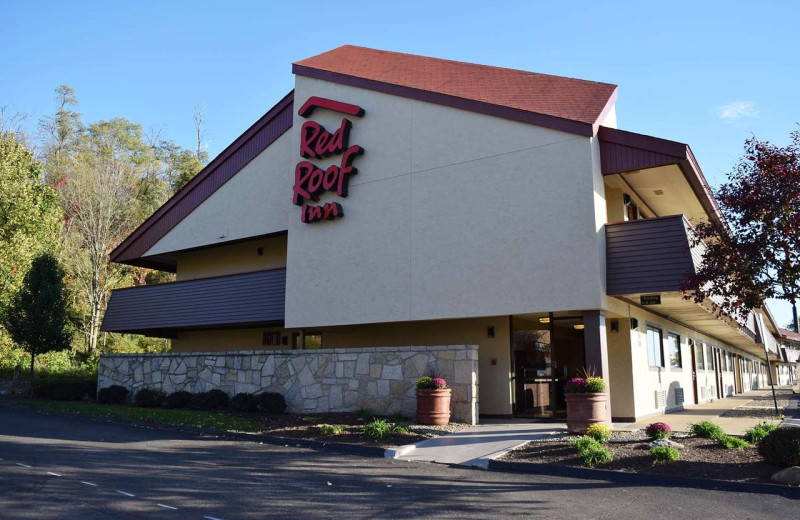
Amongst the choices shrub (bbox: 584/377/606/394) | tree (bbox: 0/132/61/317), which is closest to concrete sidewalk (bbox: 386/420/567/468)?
shrub (bbox: 584/377/606/394)

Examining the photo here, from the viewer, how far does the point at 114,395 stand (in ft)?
70.0

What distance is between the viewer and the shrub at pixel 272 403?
17422 millimetres

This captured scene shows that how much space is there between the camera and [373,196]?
58.6ft

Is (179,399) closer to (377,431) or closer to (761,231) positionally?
(377,431)

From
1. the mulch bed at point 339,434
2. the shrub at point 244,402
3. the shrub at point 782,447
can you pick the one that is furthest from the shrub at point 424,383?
the shrub at point 782,447

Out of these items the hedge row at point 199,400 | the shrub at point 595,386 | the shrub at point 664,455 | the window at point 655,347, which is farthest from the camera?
the window at point 655,347

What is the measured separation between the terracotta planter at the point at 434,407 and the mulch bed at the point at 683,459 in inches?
116

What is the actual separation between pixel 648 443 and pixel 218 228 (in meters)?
16.8

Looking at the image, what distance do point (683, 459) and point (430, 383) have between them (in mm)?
6153

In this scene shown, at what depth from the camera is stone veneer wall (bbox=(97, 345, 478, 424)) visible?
1510cm

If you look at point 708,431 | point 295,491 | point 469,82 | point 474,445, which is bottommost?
point 295,491

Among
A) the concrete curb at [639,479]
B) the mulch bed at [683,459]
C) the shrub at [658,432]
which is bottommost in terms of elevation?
the concrete curb at [639,479]

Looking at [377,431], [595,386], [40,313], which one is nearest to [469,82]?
[595,386]

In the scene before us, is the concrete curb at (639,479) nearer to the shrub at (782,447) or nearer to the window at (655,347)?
the shrub at (782,447)
